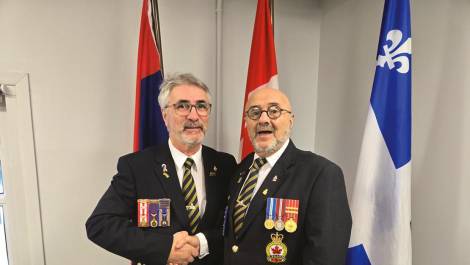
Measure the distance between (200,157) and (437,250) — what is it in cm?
121

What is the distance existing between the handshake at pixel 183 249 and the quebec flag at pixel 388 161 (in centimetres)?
79

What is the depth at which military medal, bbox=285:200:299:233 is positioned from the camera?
1.03 meters

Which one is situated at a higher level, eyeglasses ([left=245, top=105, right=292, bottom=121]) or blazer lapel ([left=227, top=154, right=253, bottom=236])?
eyeglasses ([left=245, top=105, right=292, bottom=121])

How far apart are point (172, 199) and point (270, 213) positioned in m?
0.43

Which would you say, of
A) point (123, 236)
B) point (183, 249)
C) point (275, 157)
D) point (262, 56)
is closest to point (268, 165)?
point (275, 157)

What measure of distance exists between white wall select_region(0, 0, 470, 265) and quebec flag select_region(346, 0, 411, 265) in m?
0.18

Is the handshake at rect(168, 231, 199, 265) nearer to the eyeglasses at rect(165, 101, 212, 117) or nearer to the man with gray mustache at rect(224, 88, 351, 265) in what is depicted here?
the man with gray mustache at rect(224, 88, 351, 265)

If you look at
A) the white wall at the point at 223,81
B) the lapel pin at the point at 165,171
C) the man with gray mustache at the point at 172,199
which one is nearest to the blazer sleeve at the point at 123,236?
the man with gray mustache at the point at 172,199

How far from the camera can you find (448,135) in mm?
1325

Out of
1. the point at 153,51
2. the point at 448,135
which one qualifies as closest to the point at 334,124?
the point at 448,135

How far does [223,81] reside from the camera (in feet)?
7.04

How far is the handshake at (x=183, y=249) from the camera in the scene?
1.15 metres

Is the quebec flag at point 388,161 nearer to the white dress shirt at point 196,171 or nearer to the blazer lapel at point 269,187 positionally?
the blazer lapel at point 269,187

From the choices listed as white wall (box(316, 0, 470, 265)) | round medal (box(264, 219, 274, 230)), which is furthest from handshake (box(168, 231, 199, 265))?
white wall (box(316, 0, 470, 265))
